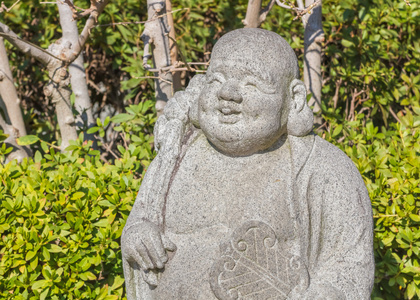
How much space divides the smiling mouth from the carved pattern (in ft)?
1.31

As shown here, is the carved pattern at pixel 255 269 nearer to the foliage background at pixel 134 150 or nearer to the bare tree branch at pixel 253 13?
the foliage background at pixel 134 150

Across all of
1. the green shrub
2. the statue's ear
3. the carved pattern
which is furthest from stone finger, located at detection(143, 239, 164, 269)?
the green shrub

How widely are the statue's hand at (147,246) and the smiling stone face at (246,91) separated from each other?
447 millimetres

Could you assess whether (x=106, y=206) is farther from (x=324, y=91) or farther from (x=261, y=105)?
(x=324, y=91)

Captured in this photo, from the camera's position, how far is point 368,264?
2488 millimetres

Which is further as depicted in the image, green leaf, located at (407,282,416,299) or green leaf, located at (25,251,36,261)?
green leaf, located at (407,282,416,299)

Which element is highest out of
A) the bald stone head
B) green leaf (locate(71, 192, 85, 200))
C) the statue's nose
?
the bald stone head

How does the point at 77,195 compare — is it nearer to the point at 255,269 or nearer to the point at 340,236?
the point at 255,269

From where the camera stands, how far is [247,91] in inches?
95.7

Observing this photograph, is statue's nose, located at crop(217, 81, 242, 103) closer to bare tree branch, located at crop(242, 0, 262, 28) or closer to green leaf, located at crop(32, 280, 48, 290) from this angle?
green leaf, located at crop(32, 280, 48, 290)

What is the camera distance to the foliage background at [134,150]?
3.42 meters

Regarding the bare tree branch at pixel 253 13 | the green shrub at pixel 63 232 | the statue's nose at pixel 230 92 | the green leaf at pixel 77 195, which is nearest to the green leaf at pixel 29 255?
the green shrub at pixel 63 232

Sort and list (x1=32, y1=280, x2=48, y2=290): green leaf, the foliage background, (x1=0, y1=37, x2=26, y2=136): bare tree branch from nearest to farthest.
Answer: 1. (x1=32, y1=280, x2=48, y2=290): green leaf
2. the foliage background
3. (x1=0, y1=37, x2=26, y2=136): bare tree branch

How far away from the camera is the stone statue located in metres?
2.44
